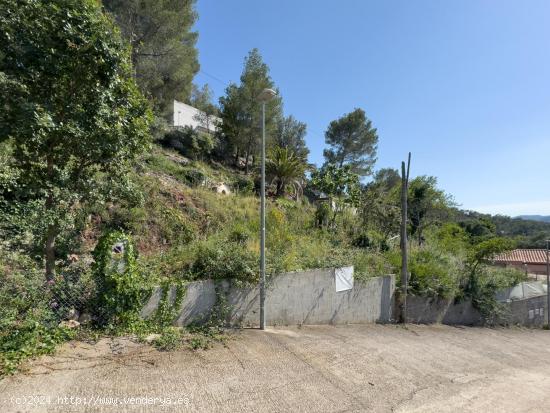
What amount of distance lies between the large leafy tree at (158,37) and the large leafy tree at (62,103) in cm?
865

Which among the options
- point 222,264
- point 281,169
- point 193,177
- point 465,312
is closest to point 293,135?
point 281,169

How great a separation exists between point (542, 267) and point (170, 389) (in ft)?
141

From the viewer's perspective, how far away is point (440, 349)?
284 inches

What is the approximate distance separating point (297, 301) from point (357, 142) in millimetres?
21655

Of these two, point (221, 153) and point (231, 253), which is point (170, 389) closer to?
point (231, 253)

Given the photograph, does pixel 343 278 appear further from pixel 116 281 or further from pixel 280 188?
pixel 280 188

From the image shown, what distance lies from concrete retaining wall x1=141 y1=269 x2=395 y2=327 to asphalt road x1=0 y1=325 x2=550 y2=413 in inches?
17.2

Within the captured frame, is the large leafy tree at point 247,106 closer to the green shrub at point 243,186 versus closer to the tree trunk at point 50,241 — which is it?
the green shrub at point 243,186

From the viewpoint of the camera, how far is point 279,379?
4242mm

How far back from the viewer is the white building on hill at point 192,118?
19625 mm

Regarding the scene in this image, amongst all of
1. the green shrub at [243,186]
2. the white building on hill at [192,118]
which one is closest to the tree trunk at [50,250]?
the green shrub at [243,186]

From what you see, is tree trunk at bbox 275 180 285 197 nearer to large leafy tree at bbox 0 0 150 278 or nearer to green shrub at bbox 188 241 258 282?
green shrub at bbox 188 241 258 282

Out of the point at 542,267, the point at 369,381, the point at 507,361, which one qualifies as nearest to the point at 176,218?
the point at 369,381

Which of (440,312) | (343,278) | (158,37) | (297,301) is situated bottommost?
(440,312)
